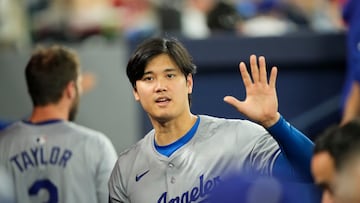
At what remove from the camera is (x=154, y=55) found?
362cm

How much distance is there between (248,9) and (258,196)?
20.6 feet

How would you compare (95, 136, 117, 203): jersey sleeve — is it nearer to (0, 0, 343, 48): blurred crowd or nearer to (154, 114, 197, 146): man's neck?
(154, 114, 197, 146): man's neck

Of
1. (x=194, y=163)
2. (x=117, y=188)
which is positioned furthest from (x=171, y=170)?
(x=117, y=188)

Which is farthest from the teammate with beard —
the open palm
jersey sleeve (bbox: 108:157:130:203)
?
the open palm

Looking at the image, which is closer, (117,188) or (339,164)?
(339,164)

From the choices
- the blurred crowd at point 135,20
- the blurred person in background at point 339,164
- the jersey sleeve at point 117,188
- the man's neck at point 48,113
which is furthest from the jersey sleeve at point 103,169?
the blurred crowd at point 135,20

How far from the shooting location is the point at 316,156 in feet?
9.02

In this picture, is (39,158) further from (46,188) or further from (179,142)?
(179,142)

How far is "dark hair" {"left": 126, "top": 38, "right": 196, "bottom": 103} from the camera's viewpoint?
3621 millimetres

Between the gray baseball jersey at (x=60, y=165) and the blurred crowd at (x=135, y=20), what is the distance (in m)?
2.77

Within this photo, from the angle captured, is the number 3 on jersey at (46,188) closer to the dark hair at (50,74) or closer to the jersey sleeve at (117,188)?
the dark hair at (50,74)

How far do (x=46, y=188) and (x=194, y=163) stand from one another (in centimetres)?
105

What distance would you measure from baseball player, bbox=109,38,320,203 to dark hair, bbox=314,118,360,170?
28.5 inches

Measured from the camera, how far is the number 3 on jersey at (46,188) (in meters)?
4.50
